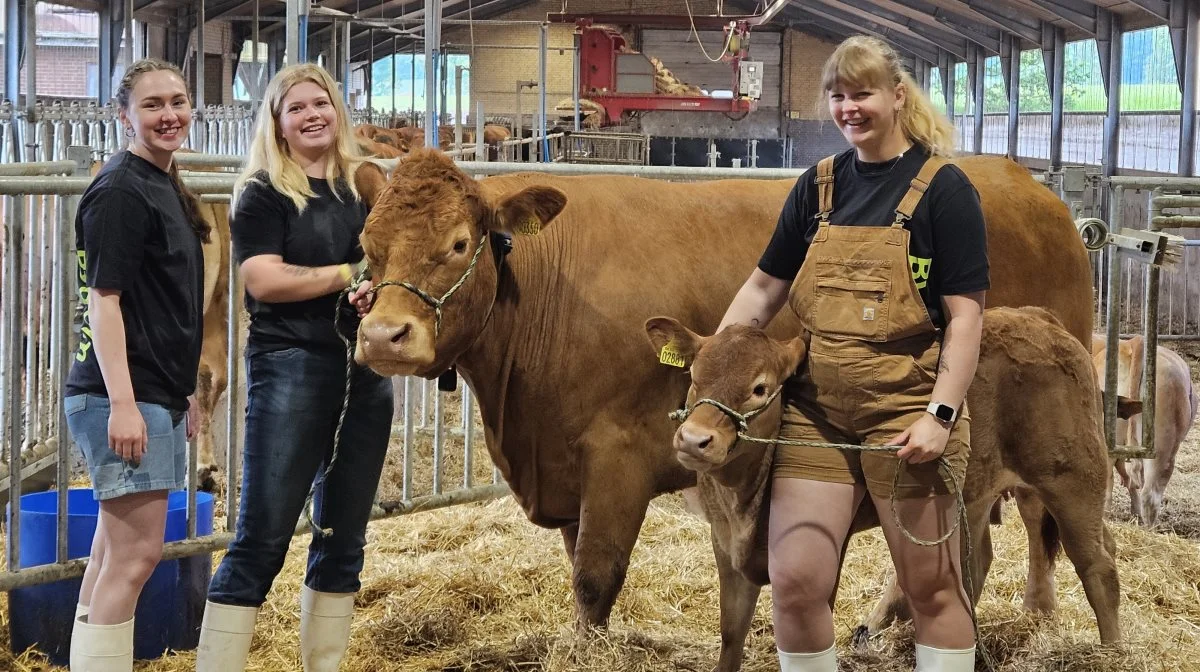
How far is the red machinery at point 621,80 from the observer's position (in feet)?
73.9

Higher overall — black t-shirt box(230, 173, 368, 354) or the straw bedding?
black t-shirt box(230, 173, 368, 354)

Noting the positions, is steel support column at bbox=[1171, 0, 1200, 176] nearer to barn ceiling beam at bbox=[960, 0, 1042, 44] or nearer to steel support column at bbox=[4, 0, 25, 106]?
barn ceiling beam at bbox=[960, 0, 1042, 44]

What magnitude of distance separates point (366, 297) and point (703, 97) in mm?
20065

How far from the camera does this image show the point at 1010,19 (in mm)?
27266

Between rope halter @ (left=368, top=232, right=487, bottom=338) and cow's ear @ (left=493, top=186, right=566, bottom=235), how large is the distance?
86 millimetres

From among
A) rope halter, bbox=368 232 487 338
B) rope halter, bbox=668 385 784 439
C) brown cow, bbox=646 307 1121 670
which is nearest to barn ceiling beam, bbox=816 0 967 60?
brown cow, bbox=646 307 1121 670

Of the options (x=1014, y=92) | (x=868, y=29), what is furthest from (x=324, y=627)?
(x=868, y=29)

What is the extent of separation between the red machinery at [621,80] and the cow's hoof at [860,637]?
1801 cm

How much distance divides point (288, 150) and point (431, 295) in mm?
575

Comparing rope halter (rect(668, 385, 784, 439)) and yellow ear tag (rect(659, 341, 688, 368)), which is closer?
rope halter (rect(668, 385, 784, 439))

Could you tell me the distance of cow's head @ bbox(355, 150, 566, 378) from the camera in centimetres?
323

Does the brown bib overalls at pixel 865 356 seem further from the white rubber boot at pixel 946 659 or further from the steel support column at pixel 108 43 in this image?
the steel support column at pixel 108 43

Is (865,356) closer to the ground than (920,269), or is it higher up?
closer to the ground

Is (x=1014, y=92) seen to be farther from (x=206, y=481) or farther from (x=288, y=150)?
(x=288, y=150)
